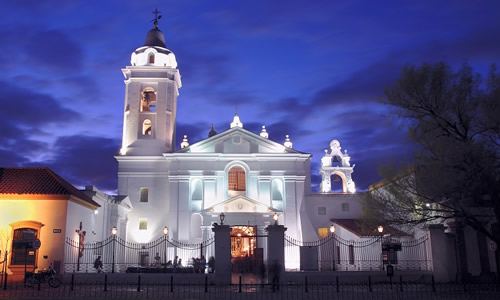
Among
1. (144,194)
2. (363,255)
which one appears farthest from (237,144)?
(363,255)

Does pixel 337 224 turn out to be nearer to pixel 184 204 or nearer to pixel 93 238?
pixel 184 204

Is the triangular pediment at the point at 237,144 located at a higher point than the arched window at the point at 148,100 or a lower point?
lower

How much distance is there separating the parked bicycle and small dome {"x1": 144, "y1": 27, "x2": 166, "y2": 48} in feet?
92.9

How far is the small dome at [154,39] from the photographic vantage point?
46281 mm

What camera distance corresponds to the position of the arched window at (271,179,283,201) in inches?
1656

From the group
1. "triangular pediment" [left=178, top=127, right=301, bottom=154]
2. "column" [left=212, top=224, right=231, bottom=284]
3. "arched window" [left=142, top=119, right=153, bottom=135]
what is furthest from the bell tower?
"column" [left=212, top=224, right=231, bottom=284]

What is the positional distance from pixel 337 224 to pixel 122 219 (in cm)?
1745

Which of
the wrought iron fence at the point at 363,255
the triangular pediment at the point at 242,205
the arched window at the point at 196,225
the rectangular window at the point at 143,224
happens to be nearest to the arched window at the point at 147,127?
the rectangular window at the point at 143,224

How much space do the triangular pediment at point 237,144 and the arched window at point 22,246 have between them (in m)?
17.7

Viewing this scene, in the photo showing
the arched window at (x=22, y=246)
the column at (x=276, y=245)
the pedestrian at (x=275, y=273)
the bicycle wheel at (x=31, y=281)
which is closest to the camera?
the pedestrian at (x=275, y=273)

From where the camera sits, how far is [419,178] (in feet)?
73.6

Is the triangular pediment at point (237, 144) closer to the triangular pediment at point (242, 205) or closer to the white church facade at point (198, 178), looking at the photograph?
the white church facade at point (198, 178)

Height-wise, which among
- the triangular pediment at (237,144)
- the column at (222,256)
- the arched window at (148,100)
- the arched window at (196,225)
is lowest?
the column at (222,256)

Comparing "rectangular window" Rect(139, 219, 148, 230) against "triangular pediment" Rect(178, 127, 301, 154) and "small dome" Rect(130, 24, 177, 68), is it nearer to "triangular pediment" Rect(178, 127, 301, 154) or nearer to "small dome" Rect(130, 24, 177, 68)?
"triangular pediment" Rect(178, 127, 301, 154)
